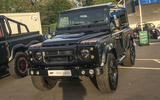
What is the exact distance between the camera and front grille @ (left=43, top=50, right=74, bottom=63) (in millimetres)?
4273

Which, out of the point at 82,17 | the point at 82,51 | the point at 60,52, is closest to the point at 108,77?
the point at 82,51

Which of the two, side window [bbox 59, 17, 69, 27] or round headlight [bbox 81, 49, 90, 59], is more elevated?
side window [bbox 59, 17, 69, 27]

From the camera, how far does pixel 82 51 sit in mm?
4160

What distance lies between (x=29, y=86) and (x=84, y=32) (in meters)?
2.42

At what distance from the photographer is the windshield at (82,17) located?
541cm

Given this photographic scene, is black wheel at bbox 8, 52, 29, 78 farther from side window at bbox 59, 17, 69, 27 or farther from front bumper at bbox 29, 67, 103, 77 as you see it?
front bumper at bbox 29, 67, 103, 77

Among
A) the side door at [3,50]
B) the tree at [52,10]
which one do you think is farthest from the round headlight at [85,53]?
the tree at [52,10]

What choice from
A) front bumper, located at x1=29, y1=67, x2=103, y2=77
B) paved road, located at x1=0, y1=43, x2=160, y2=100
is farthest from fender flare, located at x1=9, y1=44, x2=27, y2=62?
front bumper, located at x1=29, y1=67, x2=103, y2=77

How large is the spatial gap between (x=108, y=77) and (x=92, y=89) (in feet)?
2.99

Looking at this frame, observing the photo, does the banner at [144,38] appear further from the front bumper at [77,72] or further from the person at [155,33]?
the front bumper at [77,72]

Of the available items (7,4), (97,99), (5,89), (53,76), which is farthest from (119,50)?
(7,4)

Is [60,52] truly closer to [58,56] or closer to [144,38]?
[58,56]

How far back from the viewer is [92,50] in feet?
13.4

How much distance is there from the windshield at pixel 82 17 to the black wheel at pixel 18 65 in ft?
7.13
